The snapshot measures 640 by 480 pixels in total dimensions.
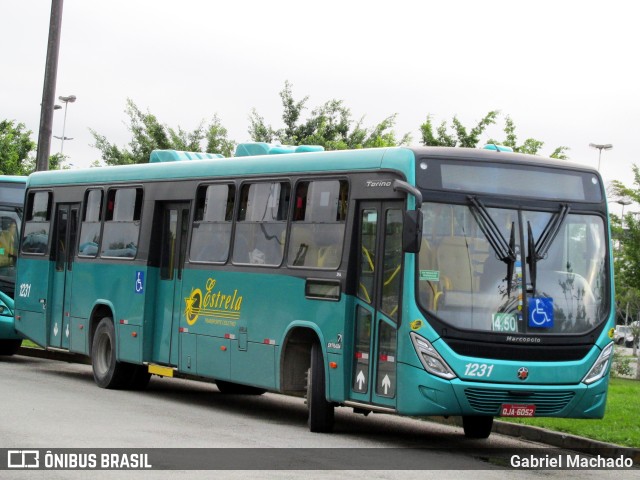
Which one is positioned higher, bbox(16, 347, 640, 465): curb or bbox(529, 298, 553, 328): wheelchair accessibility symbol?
bbox(529, 298, 553, 328): wheelchair accessibility symbol

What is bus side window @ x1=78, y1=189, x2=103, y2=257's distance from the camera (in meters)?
19.7

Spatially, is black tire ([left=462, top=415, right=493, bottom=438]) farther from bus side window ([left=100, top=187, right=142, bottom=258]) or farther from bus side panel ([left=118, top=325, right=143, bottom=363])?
bus side window ([left=100, top=187, right=142, bottom=258])

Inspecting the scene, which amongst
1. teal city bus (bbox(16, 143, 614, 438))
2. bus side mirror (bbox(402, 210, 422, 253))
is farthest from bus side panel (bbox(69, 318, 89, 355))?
bus side mirror (bbox(402, 210, 422, 253))

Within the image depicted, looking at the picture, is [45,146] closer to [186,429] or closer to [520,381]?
[186,429]

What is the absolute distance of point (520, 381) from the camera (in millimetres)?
13023

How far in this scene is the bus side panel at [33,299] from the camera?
2100 cm

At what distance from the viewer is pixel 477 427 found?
48.7 feet

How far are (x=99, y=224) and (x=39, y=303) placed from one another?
88.9 inches

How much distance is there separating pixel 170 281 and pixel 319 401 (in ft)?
13.8

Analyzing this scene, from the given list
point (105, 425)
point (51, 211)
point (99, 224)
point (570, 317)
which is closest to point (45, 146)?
point (51, 211)

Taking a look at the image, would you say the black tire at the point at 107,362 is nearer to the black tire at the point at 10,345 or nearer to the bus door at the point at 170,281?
the bus door at the point at 170,281

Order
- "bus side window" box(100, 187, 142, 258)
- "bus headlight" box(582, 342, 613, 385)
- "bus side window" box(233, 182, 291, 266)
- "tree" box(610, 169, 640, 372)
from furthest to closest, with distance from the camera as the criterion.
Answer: "tree" box(610, 169, 640, 372)
"bus side window" box(100, 187, 142, 258)
"bus side window" box(233, 182, 291, 266)
"bus headlight" box(582, 342, 613, 385)

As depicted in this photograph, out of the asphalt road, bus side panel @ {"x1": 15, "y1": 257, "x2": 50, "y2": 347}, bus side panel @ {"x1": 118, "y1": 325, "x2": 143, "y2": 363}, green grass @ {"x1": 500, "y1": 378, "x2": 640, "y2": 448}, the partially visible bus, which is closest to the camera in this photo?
the asphalt road

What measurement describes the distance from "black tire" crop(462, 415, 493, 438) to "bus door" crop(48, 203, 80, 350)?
7.78 metres
